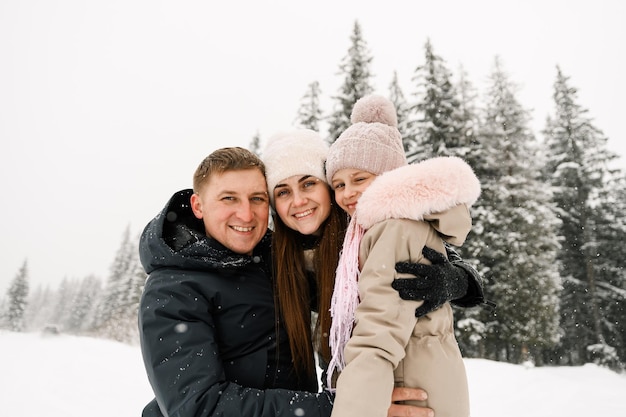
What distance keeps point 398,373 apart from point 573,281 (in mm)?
24184

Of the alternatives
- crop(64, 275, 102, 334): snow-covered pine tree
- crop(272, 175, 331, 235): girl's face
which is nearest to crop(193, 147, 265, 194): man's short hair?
crop(272, 175, 331, 235): girl's face

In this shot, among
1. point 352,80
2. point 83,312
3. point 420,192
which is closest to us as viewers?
point 420,192

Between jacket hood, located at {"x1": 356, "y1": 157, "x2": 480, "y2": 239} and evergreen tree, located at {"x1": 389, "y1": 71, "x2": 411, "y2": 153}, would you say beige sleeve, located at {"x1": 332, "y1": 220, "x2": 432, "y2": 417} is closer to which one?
jacket hood, located at {"x1": 356, "y1": 157, "x2": 480, "y2": 239}

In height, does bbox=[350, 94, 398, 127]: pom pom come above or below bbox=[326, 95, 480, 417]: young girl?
above

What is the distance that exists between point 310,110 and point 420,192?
1778 centimetres

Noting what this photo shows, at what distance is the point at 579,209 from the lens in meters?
22.2

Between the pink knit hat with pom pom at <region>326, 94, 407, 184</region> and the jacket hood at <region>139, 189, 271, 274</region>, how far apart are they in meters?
1.23

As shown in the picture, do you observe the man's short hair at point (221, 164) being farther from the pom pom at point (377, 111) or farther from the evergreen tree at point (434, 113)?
the evergreen tree at point (434, 113)

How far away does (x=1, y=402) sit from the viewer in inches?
303

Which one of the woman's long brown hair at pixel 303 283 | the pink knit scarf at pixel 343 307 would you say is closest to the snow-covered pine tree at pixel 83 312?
the woman's long brown hair at pixel 303 283

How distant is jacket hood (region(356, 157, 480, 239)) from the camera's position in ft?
8.36

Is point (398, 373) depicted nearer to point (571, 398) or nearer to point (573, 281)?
point (571, 398)

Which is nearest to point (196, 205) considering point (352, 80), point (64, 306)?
point (352, 80)

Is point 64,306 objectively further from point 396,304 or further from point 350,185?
point 396,304
